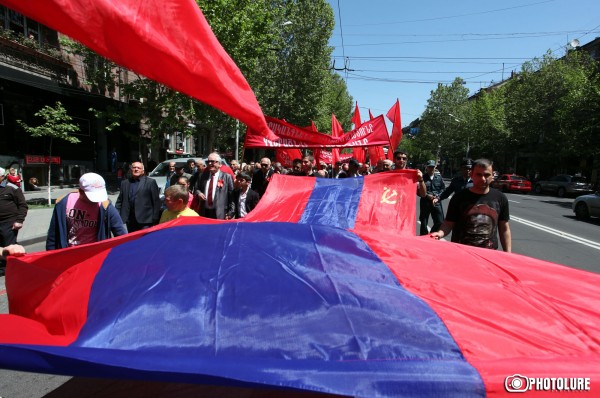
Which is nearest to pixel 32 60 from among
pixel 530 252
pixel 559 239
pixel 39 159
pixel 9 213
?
pixel 39 159

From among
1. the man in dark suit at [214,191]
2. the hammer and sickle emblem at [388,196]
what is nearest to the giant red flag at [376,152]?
the man in dark suit at [214,191]

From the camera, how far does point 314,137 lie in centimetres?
928

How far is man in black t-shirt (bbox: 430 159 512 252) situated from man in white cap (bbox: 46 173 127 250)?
10.9 ft

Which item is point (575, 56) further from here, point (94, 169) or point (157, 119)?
point (94, 169)

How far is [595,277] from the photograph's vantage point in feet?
8.29

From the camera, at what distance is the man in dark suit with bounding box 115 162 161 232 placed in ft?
19.1

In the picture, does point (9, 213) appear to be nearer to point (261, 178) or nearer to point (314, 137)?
point (261, 178)

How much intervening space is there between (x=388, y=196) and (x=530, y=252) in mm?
5676

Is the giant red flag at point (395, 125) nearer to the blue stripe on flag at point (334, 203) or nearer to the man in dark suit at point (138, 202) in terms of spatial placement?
the blue stripe on flag at point (334, 203)

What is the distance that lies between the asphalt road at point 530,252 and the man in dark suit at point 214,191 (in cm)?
293

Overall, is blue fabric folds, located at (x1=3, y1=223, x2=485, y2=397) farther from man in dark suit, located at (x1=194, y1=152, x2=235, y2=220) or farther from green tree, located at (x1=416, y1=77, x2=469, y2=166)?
green tree, located at (x1=416, y1=77, x2=469, y2=166)

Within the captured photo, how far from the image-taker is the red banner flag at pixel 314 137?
8570 mm

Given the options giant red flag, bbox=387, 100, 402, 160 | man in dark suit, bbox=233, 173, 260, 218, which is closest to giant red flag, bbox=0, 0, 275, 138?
man in dark suit, bbox=233, 173, 260, 218

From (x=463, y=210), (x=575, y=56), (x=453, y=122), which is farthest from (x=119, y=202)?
(x=453, y=122)
